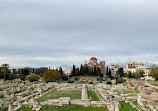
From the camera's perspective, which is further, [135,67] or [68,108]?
[135,67]

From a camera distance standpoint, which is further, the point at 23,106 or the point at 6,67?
the point at 6,67

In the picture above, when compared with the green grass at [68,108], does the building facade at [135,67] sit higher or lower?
higher

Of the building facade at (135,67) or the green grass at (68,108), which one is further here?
the building facade at (135,67)

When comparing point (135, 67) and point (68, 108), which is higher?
point (135, 67)

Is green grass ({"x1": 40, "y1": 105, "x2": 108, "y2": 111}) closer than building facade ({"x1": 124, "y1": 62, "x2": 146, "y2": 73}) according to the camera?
Yes

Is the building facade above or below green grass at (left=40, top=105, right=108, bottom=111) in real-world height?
above

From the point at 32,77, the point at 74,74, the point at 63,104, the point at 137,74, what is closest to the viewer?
the point at 63,104

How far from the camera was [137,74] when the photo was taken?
2000 inches

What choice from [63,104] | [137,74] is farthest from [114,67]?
[63,104]

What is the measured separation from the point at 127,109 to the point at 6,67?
144ft

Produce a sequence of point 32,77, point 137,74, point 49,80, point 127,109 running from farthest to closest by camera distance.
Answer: point 137,74 → point 32,77 → point 49,80 → point 127,109

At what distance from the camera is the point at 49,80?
41.6 metres

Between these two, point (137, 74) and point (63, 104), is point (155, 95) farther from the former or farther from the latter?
point (137, 74)

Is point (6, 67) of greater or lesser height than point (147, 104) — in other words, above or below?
above
